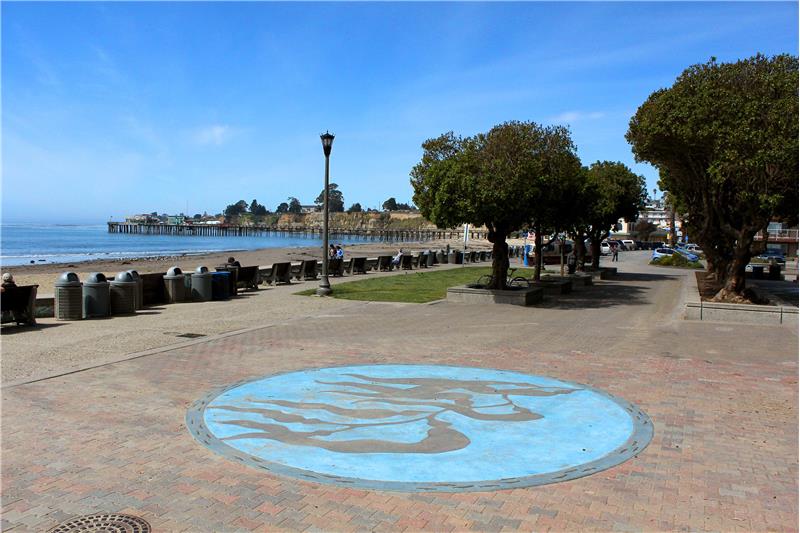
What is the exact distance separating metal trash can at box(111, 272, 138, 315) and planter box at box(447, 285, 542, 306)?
7.87 meters

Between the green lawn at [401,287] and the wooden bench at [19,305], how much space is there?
7619 millimetres

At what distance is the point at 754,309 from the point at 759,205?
2463mm

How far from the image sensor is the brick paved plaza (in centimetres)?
420

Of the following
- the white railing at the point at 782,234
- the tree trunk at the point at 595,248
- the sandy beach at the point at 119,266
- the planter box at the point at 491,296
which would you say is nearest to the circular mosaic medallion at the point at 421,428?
the planter box at the point at 491,296

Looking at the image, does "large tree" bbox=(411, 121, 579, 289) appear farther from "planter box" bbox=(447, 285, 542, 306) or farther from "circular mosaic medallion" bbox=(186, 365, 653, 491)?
"circular mosaic medallion" bbox=(186, 365, 653, 491)

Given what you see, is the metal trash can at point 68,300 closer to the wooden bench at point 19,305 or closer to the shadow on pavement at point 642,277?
the wooden bench at point 19,305

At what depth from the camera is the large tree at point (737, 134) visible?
13.1 meters

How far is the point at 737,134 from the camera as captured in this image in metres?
13.2

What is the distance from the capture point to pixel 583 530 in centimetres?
401

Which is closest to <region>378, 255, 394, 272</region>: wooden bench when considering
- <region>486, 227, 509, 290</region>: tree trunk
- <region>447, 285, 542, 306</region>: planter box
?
<region>486, 227, 509, 290</region>: tree trunk

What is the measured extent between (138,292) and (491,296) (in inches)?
344

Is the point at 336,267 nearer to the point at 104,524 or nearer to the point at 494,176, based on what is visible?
the point at 494,176

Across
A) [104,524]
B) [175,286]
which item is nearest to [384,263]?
[175,286]

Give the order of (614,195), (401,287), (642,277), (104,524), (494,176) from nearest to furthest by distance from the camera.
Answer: (104,524), (494,176), (401,287), (614,195), (642,277)
